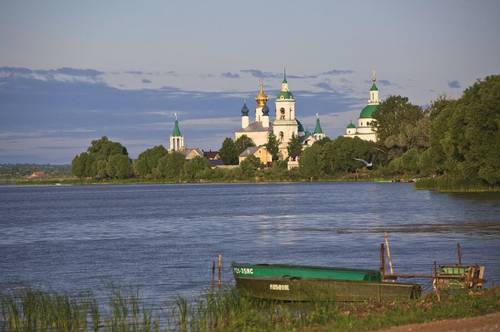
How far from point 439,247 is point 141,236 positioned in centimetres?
2290

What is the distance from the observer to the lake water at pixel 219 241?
41062 millimetres

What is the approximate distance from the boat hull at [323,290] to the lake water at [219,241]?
13.2ft

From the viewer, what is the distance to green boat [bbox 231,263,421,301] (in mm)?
29016

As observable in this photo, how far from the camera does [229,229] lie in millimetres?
68812

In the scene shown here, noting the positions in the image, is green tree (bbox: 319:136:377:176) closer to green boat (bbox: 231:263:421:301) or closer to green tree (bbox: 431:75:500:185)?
green tree (bbox: 431:75:500:185)

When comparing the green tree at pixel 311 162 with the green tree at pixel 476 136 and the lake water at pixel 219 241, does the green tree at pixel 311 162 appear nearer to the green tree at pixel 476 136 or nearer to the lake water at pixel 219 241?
the green tree at pixel 476 136

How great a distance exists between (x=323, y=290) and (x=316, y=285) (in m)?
0.27

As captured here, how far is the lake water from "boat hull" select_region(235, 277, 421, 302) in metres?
4.02

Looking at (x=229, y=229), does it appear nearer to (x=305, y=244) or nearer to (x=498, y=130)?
(x=305, y=244)

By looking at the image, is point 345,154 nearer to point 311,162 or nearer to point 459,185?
point 311,162

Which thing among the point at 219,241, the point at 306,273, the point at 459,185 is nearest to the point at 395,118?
the point at 459,185

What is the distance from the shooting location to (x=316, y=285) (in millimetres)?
29766

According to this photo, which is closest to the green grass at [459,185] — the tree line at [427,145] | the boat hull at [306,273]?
the tree line at [427,145]

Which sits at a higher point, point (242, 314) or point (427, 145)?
point (427, 145)
